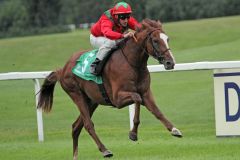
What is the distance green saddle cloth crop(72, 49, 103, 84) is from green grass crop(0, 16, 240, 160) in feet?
3.49

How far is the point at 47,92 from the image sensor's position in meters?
10.7

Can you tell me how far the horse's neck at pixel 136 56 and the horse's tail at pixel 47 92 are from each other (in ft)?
6.12

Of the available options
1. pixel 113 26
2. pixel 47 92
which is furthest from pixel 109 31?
pixel 47 92

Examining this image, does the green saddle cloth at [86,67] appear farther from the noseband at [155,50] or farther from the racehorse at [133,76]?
the noseband at [155,50]

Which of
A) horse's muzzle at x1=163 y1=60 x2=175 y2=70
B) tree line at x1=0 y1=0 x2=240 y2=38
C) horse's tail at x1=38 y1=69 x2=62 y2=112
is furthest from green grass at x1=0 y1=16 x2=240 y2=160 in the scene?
tree line at x1=0 y1=0 x2=240 y2=38

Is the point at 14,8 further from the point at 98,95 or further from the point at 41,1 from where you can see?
the point at 98,95

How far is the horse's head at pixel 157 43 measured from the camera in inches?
324

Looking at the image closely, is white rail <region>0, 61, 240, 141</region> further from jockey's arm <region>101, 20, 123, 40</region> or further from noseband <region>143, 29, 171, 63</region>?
noseband <region>143, 29, 171, 63</region>

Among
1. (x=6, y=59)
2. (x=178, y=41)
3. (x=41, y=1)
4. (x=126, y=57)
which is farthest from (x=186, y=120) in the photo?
(x=41, y=1)

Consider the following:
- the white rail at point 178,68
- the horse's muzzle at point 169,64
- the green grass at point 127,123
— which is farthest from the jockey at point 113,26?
the white rail at point 178,68

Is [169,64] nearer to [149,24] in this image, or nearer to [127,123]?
[149,24]

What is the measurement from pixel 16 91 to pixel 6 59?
10.9 m

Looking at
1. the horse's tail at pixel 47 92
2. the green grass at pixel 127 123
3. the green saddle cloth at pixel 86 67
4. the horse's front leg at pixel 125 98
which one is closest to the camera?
the horse's front leg at pixel 125 98

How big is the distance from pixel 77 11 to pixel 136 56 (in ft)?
255
